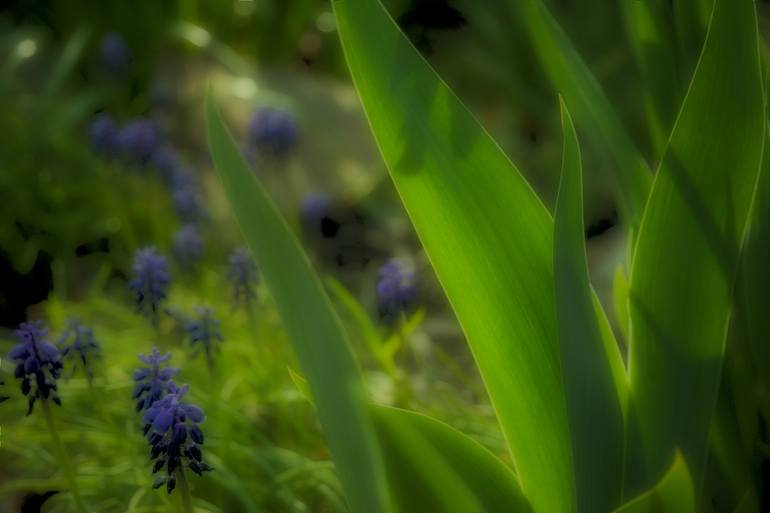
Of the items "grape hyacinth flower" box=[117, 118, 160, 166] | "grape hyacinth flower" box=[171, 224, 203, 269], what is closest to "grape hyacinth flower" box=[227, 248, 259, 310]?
"grape hyacinth flower" box=[171, 224, 203, 269]

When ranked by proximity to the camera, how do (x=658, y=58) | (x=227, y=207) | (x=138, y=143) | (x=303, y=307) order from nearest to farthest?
(x=303, y=307)
(x=658, y=58)
(x=138, y=143)
(x=227, y=207)

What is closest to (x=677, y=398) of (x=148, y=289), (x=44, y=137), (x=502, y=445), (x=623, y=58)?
(x=502, y=445)

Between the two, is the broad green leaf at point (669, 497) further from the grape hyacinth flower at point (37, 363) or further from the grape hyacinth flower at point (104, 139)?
the grape hyacinth flower at point (104, 139)

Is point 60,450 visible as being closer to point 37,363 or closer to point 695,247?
point 37,363

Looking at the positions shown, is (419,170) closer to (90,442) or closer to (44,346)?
(44,346)

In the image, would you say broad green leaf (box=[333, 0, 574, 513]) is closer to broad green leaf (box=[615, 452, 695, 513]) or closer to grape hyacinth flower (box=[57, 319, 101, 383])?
broad green leaf (box=[615, 452, 695, 513])

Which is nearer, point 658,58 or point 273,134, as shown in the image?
point 658,58

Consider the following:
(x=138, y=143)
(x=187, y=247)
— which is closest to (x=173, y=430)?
(x=187, y=247)
